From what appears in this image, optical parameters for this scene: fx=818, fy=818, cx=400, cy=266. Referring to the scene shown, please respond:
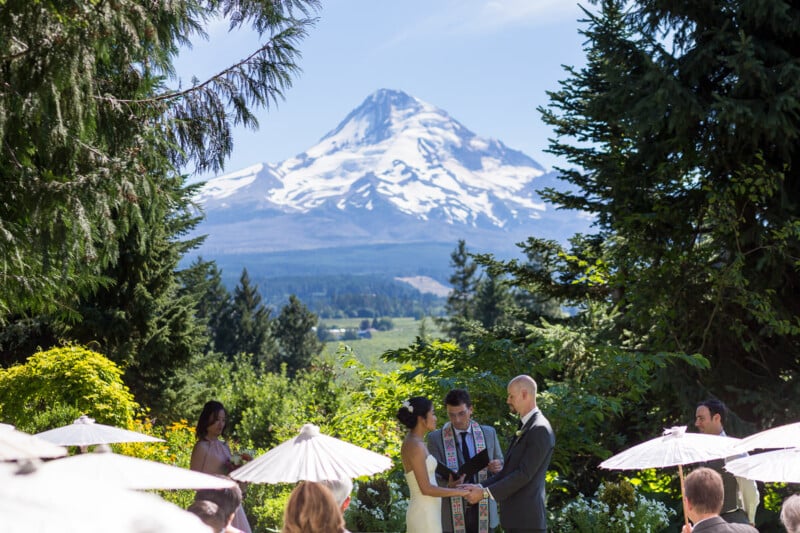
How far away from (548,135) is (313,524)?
13.8 meters

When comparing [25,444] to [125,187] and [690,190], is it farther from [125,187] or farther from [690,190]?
[690,190]

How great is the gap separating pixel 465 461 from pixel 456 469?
0.09 m

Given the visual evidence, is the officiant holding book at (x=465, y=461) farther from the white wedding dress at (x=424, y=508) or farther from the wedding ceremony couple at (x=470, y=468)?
the white wedding dress at (x=424, y=508)

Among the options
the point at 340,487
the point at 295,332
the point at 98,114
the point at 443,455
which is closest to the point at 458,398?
the point at 443,455

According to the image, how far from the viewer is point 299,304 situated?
71.3 metres

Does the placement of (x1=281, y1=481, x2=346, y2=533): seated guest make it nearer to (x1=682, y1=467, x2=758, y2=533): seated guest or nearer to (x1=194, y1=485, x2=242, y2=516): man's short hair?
(x1=194, y1=485, x2=242, y2=516): man's short hair

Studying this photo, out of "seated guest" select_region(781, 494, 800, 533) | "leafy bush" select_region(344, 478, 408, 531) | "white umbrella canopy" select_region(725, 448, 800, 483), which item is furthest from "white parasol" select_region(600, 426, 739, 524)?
"leafy bush" select_region(344, 478, 408, 531)

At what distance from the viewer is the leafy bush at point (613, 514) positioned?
742 cm

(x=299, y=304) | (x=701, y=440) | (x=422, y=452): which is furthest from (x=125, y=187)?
(x=299, y=304)

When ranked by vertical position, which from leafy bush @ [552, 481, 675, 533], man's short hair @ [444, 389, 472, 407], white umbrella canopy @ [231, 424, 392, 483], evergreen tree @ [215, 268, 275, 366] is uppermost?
evergreen tree @ [215, 268, 275, 366]

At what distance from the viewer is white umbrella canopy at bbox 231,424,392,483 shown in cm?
463

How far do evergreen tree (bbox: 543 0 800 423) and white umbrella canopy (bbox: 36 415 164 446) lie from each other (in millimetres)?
6246

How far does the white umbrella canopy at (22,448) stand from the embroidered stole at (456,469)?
12.8 ft

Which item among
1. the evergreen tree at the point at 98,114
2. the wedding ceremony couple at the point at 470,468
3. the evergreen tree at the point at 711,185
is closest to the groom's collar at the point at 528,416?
the wedding ceremony couple at the point at 470,468
